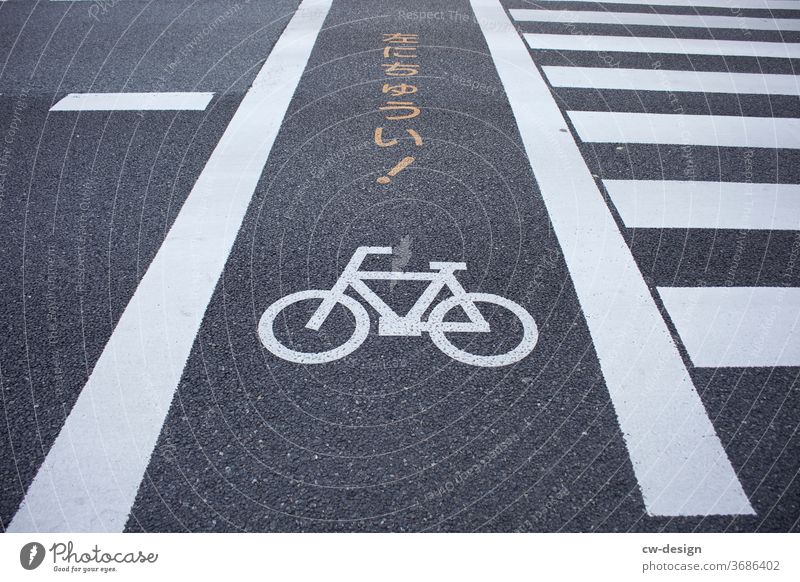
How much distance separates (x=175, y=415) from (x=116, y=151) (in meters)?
Answer: 3.31

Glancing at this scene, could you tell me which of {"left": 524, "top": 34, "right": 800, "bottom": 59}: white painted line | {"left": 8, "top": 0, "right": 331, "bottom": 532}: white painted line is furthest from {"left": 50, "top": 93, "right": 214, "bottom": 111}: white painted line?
{"left": 524, "top": 34, "right": 800, "bottom": 59}: white painted line

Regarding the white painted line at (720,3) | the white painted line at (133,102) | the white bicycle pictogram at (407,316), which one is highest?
the white painted line at (133,102)

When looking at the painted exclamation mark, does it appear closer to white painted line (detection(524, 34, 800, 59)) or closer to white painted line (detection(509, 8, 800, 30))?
white painted line (detection(524, 34, 800, 59))

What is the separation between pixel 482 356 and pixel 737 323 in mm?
1412

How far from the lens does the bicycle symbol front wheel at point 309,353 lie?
3158mm

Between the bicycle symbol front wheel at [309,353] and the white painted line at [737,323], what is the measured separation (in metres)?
1.62

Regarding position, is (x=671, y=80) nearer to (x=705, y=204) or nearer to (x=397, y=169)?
(x=705, y=204)

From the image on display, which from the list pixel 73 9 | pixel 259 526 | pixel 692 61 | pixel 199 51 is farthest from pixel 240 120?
pixel 73 9

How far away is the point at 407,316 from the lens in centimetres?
342

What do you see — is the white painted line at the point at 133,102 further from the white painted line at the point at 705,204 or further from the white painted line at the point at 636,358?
the white painted line at the point at 705,204

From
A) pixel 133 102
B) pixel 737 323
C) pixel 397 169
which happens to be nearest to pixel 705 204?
pixel 737 323

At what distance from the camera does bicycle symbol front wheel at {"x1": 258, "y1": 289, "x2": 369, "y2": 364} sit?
10.4 feet

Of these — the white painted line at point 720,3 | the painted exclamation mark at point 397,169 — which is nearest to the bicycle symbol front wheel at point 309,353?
the painted exclamation mark at point 397,169

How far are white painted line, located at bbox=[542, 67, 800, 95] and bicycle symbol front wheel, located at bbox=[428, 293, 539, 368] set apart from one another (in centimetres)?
411
